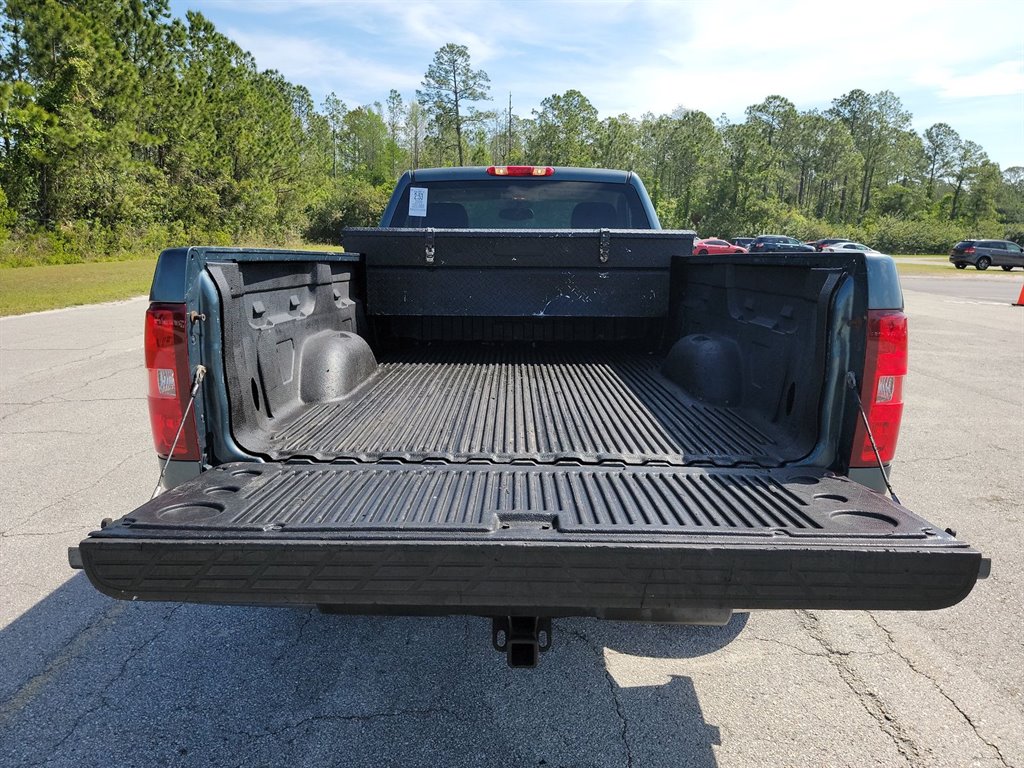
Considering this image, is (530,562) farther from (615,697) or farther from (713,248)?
(713,248)

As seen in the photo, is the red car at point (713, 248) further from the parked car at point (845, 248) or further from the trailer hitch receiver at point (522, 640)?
the trailer hitch receiver at point (522, 640)

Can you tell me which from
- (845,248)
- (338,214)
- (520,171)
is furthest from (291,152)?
(520,171)

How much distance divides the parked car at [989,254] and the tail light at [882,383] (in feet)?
160

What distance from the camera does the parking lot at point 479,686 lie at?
2.16 meters

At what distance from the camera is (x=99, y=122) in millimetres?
25688

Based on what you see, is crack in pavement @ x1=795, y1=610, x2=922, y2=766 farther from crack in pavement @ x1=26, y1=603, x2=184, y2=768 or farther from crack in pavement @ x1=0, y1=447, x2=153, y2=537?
crack in pavement @ x1=0, y1=447, x2=153, y2=537

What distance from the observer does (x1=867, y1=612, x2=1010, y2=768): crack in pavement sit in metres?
2.17

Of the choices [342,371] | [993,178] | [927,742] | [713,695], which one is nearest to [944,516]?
[927,742]

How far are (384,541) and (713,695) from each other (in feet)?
5.34

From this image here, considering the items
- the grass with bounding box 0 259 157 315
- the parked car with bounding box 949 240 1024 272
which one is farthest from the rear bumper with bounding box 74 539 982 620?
the parked car with bounding box 949 240 1024 272

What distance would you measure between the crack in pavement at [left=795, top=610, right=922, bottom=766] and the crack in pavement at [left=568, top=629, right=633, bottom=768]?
2.99 ft

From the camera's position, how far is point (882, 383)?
Answer: 2131mm

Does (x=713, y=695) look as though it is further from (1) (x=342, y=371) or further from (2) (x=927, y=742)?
(1) (x=342, y=371)

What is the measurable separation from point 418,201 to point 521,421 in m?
2.42
